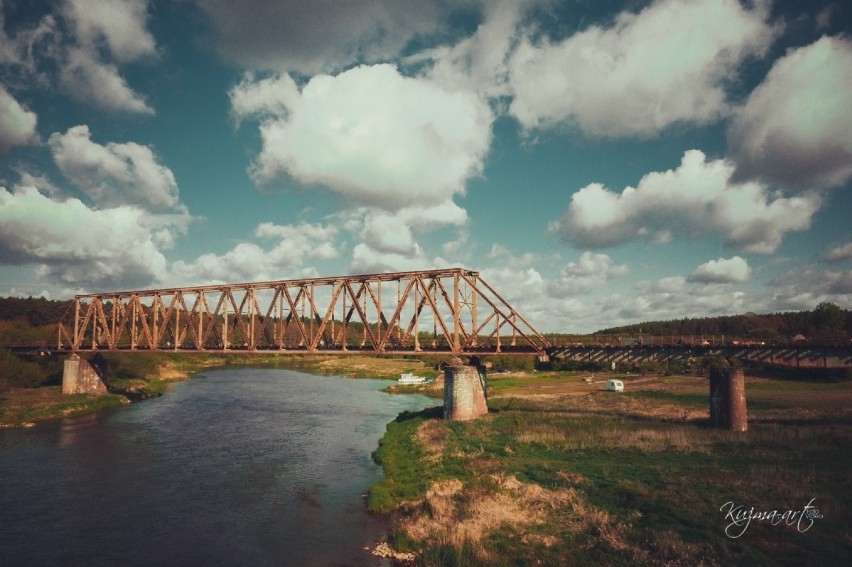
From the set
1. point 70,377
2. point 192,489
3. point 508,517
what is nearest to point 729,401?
point 508,517

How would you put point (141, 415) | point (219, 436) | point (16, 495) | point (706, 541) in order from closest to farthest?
point (706, 541)
point (16, 495)
point (219, 436)
point (141, 415)

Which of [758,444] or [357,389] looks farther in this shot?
[357,389]

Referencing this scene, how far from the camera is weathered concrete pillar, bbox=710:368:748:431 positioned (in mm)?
31281

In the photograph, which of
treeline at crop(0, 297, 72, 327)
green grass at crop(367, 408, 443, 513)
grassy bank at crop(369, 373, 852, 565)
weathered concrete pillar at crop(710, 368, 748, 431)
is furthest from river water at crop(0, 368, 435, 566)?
treeline at crop(0, 297, 72, 327)

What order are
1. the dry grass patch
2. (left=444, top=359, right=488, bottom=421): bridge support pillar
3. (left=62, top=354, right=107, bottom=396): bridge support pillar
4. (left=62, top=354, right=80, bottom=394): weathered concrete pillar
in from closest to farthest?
the dry grass patch → (left=444, top=359, right=488, bottom=421): bridge support pillar → (left=62, top=354, right=80, bottom=394): weathered concrete pillar → (left=62, top=354, right=107, bottom=396): bridge support pillar

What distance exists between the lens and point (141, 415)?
169 ft

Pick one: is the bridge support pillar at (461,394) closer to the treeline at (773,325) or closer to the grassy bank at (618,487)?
the grassy bank at (618,487)

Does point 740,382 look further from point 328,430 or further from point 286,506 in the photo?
point 328,430

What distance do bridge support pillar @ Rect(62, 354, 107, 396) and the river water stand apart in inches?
491

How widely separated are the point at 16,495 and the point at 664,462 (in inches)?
1350

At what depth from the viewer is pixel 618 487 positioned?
2044 cm

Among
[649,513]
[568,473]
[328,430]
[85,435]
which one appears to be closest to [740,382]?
[568,473]

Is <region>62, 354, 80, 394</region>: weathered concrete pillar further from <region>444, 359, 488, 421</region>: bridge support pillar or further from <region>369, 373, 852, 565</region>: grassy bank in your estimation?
<region>444, 359, 488, 421</region>: bridge support pillar

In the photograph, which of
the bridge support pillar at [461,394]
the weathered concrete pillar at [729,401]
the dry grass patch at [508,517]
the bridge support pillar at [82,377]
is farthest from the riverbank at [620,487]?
the bridge support pillar at [82,377]
